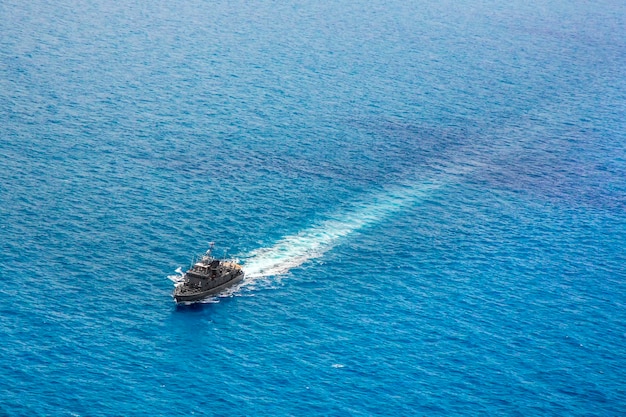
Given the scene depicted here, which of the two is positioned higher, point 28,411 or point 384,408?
point 384,408

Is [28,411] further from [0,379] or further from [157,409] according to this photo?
[157,409]

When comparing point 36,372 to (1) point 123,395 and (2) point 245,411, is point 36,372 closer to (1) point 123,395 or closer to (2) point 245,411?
(1) point 123,395

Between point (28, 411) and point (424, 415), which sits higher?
point (424, 415)

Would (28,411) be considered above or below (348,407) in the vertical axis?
below

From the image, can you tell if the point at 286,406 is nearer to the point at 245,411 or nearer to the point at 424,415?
the point at 245,411

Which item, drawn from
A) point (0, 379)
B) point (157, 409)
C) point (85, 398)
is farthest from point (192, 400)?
point (0, 379)

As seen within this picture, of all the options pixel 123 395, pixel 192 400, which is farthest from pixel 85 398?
pixel 192 400

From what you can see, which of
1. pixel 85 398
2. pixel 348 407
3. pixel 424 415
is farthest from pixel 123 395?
pixel 424 415
